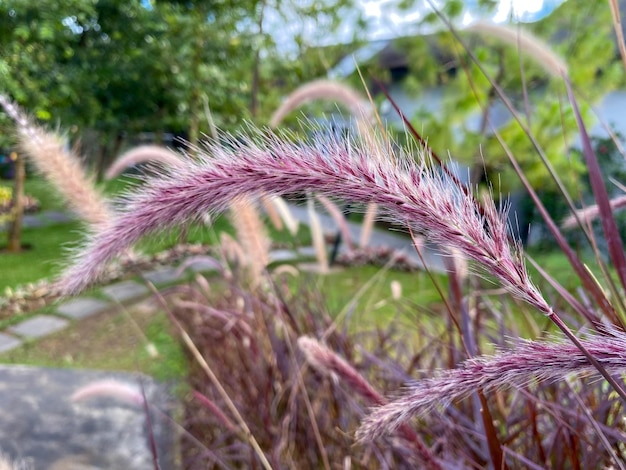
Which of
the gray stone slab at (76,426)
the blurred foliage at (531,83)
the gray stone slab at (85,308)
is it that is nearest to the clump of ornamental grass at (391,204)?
the gray stone slab at (76,426)

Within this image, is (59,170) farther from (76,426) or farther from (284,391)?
(76,426)

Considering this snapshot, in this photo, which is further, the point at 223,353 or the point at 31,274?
the point at 31,274

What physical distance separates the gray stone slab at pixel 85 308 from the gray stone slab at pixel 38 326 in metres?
0.08

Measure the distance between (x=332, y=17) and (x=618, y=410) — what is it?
684cm

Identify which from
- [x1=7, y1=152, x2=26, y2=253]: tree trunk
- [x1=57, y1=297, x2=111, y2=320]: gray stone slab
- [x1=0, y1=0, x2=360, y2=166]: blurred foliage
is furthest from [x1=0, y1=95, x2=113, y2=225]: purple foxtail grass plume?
[x1=7, y1=152, x2=26, y2=253]: tree trunk

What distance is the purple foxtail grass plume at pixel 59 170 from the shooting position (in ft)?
2.89

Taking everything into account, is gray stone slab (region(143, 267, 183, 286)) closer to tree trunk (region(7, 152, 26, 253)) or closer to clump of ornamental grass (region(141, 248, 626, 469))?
tree trunk (region(7, 152, 26, 253))

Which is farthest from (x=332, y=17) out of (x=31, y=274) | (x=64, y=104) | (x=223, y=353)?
(x=223, y=353)

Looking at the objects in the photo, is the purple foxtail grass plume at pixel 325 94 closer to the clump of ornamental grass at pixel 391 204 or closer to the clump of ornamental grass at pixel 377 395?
the clump of ornamental grass at pixel 377 395

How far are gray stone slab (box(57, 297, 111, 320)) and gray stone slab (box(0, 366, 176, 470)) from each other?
1364 millimetres

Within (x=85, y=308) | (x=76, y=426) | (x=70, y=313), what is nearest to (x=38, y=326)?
(x=70, y=313)

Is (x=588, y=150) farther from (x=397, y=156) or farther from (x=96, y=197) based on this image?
(x=96, y=197)

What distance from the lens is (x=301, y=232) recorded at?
7121mm

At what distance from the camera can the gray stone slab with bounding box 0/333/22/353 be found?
3131 millimetres
